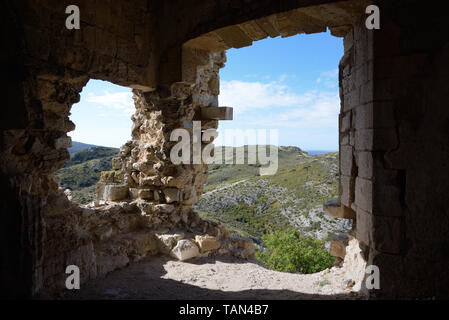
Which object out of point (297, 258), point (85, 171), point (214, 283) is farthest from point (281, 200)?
point (214, 283)

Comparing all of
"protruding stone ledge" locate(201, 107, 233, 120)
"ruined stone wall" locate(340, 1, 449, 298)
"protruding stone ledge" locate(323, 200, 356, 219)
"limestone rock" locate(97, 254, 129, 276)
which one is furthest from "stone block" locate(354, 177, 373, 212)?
"limestone rock" locate(97, 254, 129, 276)

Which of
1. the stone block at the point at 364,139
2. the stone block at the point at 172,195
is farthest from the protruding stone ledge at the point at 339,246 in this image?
the stone block at the point at 172,195

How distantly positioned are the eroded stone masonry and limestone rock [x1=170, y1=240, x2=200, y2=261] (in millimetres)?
22

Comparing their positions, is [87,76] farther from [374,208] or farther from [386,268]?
[386,268]

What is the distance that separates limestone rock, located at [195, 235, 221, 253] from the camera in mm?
5160

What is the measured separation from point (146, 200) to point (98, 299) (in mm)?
2401

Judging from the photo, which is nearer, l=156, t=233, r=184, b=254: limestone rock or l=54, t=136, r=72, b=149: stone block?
l=54, t=136, r=72, b=149: stone block

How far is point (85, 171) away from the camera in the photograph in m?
18.5

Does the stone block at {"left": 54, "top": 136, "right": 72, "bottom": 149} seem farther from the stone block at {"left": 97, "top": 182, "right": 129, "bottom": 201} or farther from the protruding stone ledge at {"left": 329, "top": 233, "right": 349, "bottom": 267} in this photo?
the protruding stone ledge at {"left": 329, "top": 233, "right": 349, "bottom": 267}

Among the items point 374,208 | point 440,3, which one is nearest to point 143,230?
point 374,208

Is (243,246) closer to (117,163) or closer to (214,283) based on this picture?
(214,283)

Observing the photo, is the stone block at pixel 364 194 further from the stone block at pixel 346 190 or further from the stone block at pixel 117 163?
the stone block at pixel 117 163

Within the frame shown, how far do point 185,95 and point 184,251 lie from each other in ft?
8.63

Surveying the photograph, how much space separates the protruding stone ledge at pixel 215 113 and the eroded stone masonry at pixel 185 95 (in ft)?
2.51
